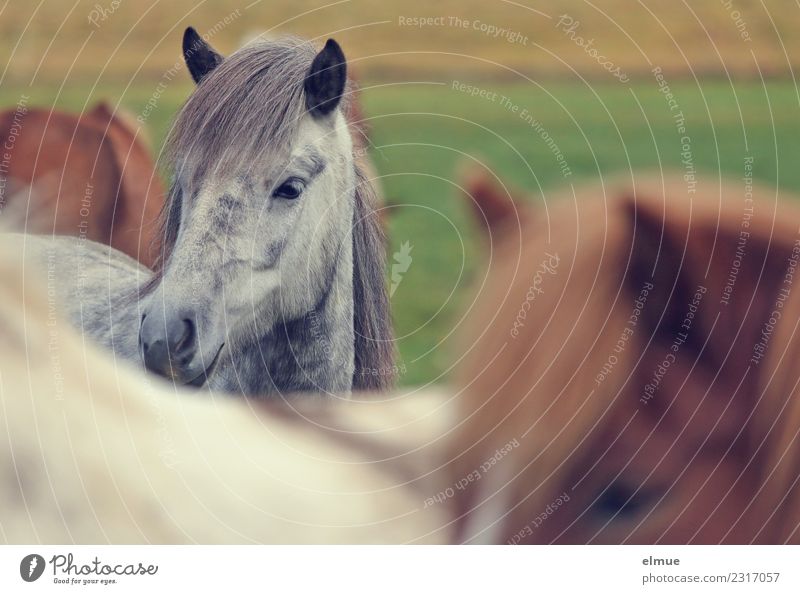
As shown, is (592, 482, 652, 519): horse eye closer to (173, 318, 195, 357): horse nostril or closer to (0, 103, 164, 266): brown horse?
(173, 318, 195, 357): horse nostril

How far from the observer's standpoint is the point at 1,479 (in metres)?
0.46

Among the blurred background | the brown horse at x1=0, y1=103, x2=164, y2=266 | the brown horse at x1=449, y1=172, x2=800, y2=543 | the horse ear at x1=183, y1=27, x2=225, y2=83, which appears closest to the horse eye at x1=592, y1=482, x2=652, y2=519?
the brown horse at x1=449, y1=172, x2=800, y2=543

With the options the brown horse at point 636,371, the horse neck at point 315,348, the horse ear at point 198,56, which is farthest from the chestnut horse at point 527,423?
the horse ear at point 198,56

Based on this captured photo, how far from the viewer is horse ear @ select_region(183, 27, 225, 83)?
52.0 inches

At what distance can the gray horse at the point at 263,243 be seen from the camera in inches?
46.5

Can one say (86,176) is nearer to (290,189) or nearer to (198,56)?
(198,56)

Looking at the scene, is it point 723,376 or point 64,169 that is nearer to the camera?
point 723,376

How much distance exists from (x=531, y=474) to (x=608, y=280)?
0.12m

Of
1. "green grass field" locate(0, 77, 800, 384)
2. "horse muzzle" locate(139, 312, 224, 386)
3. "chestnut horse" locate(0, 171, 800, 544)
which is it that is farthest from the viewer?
"green grass field" locate(0, 77, 800, 384)

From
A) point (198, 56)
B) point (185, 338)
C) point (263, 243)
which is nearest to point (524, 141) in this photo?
point (198, 56)

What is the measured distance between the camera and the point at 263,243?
1222 millimetres

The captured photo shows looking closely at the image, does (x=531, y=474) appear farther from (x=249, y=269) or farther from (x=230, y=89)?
(x=230, y=89)

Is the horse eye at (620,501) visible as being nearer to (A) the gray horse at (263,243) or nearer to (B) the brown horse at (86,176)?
(A) the gray horse at (263,243)

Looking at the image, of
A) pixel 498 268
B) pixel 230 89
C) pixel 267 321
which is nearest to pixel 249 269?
pixel 267 321
